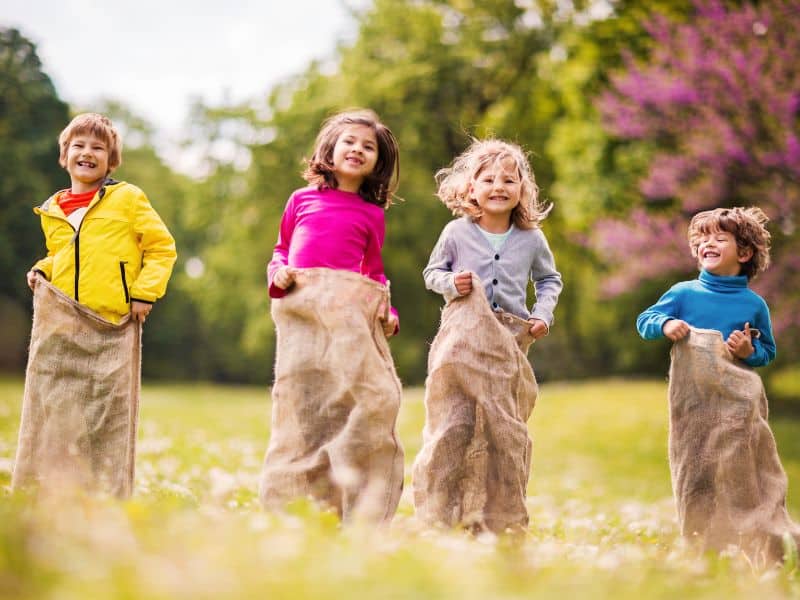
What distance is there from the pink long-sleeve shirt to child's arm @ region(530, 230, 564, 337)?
89 centimetres

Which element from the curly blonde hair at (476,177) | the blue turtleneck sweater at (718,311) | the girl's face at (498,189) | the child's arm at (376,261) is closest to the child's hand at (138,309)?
the child's arm at (376,261)

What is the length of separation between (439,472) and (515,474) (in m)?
0.40

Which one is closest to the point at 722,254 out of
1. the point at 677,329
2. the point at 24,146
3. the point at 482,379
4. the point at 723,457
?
the point at 677,329

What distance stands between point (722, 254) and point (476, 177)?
145 centimetres

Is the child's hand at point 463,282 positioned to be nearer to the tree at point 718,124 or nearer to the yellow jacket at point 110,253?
the yellow jacket at point 110,253

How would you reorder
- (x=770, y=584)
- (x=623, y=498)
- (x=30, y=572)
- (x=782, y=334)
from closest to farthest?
(x=30, y=572), (x=770, y=584), (x=623, y=498), (x=782, y=334)

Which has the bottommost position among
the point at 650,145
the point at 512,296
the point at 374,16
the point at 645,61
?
the point at 512,296

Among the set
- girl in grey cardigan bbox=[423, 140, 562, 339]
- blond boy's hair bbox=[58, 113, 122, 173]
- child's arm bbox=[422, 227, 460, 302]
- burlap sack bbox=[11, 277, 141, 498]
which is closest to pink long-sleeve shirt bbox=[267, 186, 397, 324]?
child's arm bbox=[422, 227, 460, 302]

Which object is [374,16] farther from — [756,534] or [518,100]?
[756,534]

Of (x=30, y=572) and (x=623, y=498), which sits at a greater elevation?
(x=30, y=572)

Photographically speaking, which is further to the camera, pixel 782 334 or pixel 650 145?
pixel 650 145

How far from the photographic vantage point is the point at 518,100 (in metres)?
24.0

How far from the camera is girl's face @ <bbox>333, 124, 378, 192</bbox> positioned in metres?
4.54

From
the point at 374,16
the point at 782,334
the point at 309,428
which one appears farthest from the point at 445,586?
the point at 374,16
